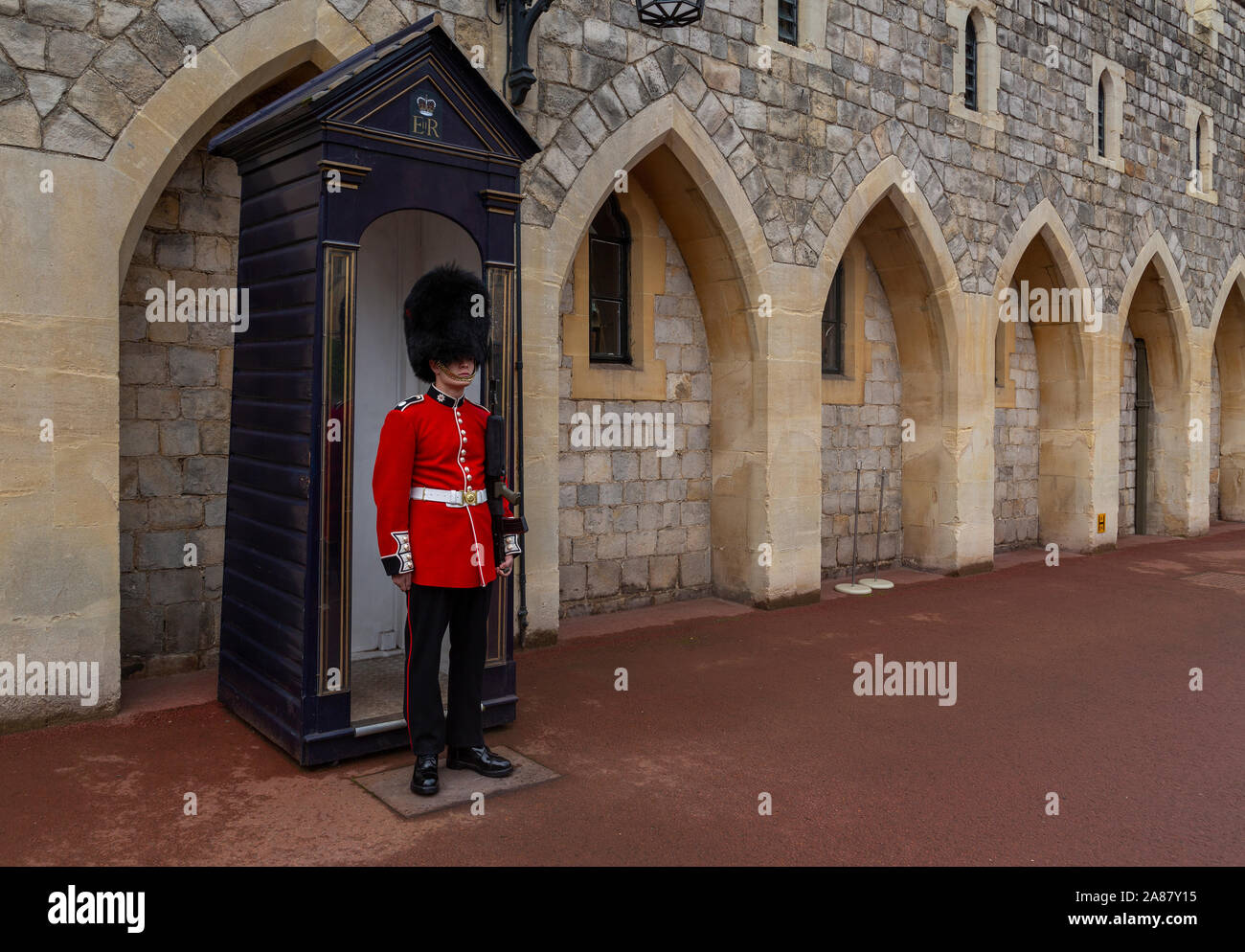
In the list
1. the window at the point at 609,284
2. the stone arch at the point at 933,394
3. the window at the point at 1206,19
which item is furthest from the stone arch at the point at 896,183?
the window at the point at 1206,19

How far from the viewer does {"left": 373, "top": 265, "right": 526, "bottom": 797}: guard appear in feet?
12.3

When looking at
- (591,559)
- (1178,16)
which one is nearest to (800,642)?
(591,559)

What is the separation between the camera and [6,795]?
368cm

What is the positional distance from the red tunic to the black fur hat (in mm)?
160

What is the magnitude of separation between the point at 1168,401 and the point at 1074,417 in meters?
A: 2.50

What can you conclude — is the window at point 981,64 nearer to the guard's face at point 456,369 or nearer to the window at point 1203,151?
the window at point 1203,151

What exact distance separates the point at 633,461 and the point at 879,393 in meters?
2.88

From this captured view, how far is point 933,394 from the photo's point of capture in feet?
29.8

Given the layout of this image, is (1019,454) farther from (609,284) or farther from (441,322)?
(441,322)

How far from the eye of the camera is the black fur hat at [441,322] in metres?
3.80

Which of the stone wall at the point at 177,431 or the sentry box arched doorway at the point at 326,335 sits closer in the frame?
the sentry box arched doorway at the point at 326,335

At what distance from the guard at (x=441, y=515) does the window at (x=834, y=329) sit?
5388 millimetres

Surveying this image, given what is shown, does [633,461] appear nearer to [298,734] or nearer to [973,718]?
[973,718]

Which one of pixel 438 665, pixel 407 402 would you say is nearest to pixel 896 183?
pixel 407 402
